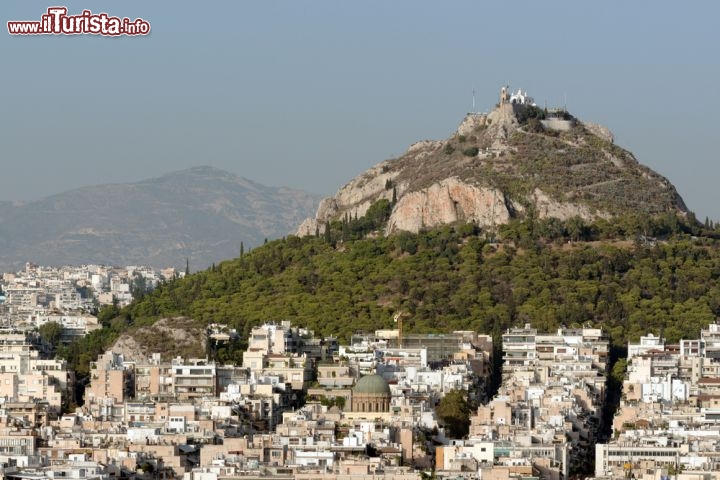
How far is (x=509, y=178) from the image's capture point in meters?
168

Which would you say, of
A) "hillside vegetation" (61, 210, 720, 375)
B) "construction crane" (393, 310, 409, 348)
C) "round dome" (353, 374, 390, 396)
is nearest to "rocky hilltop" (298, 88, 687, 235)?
"hillside vegetation" (61, 210, 720, 375)

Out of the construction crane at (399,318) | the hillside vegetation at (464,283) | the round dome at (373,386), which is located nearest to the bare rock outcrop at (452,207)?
the hillside vegetation at (464,283)

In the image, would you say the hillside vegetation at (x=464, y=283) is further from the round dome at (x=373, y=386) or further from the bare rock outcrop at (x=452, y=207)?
the round dome at (x=373, y=386)

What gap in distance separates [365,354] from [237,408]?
18662mm

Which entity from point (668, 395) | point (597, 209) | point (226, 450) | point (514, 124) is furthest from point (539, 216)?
point (226, 450)

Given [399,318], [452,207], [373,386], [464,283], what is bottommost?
[373,386]

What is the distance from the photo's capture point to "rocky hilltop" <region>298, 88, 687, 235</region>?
165125 millimetres

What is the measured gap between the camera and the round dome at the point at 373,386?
115m

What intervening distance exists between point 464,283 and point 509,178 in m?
16.0

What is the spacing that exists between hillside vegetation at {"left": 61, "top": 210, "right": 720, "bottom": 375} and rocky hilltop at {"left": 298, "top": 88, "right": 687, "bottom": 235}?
236cm

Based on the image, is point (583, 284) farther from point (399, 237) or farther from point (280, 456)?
point (280, 456)

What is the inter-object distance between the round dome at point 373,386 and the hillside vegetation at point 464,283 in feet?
65.9

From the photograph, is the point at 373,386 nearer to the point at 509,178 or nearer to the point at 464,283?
the point at 464,283

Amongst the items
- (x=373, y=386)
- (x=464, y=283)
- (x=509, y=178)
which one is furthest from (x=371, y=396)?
(x=509, y=178)
